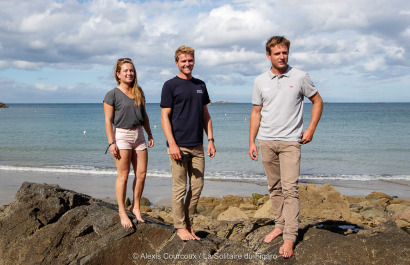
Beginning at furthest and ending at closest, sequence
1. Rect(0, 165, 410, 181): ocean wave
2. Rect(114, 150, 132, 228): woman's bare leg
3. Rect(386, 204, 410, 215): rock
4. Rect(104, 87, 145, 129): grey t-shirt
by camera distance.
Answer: Rect(0, 165, 410, 181): ocean wave → Rect(386, 204, 410, 215): rock → Rect(104, 87, 145, 129): grey t-shirt → Rect(114, 150, 132, 228): woman's bare leg

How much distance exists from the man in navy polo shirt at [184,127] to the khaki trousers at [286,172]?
31.4 inches

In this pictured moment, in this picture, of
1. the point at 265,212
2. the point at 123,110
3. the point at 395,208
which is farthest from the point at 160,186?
the point at 123,110

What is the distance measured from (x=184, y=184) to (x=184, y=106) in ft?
3.04

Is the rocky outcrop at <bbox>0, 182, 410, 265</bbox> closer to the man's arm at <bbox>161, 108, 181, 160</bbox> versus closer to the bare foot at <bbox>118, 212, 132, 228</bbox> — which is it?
the bare foot at <bbox>118, 212, 132, 228</bbox>

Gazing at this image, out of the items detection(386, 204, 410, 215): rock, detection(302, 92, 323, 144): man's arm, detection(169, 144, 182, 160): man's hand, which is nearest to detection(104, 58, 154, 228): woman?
detection(169, 144, 182, 160): man's hand

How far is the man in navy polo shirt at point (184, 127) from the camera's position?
448 cm

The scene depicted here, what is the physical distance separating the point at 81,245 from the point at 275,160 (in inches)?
98.9

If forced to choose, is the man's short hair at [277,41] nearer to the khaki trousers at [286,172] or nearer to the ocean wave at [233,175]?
the khaki trousers at [286,172]

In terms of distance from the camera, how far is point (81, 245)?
4.65 metres

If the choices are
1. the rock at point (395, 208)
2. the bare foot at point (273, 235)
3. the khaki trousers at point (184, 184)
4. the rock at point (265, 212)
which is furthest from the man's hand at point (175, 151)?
the rock at point (395, 208)

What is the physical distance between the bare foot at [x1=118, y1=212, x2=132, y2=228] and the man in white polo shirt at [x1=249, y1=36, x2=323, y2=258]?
64.2 inches

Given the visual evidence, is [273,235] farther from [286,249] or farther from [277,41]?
[277,41]

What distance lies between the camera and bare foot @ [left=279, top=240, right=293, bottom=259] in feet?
13.6

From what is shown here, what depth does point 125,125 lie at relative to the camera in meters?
4.82
